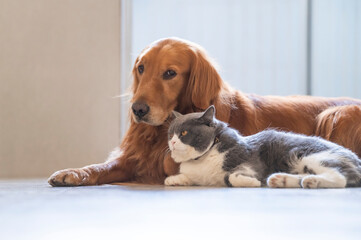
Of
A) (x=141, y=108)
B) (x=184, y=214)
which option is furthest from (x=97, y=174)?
(x=184, y=214)

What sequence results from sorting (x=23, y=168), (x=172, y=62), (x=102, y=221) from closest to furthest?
(x=102, y=221) → (x=172, y=62) → (x=23, y=168)

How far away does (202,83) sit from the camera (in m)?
2.32

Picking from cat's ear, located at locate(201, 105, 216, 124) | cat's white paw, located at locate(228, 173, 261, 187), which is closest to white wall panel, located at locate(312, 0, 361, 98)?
cat's ear, located at locate(201, 105, 216, 124)

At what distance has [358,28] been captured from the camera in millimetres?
4184

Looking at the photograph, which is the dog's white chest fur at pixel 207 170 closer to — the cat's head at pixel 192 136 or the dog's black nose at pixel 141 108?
the cat's head at pixel 192 136

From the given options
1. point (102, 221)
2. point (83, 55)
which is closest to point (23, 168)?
point (83, 55)

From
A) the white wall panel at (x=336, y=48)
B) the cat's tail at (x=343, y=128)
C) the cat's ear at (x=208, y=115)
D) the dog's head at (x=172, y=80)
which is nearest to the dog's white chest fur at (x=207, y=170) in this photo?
the cat's ear at (x=208, y=115)

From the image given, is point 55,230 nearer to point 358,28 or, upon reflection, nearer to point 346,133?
point 346,133

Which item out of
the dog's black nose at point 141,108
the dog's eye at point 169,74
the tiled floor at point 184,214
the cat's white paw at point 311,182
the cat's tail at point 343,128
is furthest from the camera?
the cat's tail at point 343,128

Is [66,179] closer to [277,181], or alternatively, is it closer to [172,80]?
[172,80]

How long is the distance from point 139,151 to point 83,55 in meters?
1.79

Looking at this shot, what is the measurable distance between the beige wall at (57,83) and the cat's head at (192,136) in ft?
6.59

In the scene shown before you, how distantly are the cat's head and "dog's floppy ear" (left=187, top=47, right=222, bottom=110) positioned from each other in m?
0.26

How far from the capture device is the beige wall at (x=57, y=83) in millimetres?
3779
